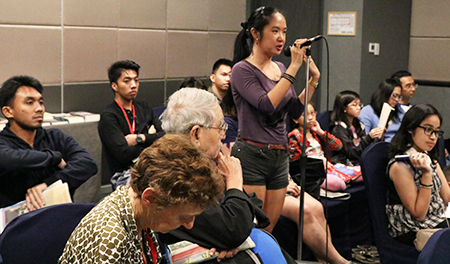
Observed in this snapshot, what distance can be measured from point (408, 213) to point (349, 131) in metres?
1.54

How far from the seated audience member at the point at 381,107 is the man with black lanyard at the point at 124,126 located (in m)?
1.95

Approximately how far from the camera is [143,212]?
1.38 metres

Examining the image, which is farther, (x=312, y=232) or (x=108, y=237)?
(x=312, y=232)

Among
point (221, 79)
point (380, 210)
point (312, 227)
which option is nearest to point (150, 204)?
point (380, 210)

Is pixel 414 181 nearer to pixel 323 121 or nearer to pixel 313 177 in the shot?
pixel 313 177

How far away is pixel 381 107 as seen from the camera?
4809mm

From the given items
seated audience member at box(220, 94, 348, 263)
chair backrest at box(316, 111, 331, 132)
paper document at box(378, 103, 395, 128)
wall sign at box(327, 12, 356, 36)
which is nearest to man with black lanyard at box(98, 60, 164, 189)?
seated audience member at box(220, 94, 348, 263)

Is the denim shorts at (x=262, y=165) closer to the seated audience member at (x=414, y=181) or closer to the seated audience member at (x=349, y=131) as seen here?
the seated audience member at (x=414, y=181)

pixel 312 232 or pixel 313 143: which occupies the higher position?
pixel 313 143

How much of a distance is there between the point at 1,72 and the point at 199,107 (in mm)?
2651

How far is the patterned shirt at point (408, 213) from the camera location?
9.59 feet

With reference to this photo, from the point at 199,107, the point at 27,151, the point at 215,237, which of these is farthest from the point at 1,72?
the point at 215,237

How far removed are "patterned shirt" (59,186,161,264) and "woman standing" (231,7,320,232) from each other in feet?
4.35

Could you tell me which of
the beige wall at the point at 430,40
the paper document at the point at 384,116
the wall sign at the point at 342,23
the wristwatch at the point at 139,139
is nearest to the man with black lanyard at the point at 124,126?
the wristwatch at the point at 139,139
